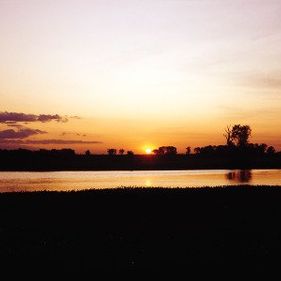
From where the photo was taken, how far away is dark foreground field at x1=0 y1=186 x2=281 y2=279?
12984 millimetres

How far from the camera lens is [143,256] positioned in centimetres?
1406

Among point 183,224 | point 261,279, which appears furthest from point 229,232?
point 261,279

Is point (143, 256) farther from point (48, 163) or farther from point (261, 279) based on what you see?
point (48, 163)

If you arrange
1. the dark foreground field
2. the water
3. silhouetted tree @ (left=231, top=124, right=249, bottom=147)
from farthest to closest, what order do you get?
1. silhouetted tree @ (left=231, top=124, right=249, bottom=147)
2. the water
3. the dark foreground field

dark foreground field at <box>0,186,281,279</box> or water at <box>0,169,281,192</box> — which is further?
water at <box>0,169,281,192</box>

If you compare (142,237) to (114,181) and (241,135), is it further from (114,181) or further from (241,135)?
(241,135)

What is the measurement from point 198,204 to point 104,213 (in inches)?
299

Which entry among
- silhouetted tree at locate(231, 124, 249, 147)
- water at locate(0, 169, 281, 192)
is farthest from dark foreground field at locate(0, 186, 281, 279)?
silhouetted tree at locate(231, 124, 249, 147)

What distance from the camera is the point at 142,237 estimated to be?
1752 cm

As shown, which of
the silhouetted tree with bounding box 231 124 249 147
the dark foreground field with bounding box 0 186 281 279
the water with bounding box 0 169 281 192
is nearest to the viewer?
the dark foreground field with bounding box 0 186 281 279

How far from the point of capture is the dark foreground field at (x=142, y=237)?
13.0 m

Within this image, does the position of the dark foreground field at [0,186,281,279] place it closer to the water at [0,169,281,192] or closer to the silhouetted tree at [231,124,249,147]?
the water at [0,169,281,192]

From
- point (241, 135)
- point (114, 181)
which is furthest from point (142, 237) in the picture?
point (241, 135)

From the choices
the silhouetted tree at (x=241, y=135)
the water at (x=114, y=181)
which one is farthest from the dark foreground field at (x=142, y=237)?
the silhouetted tree at (x=241, y=135)
